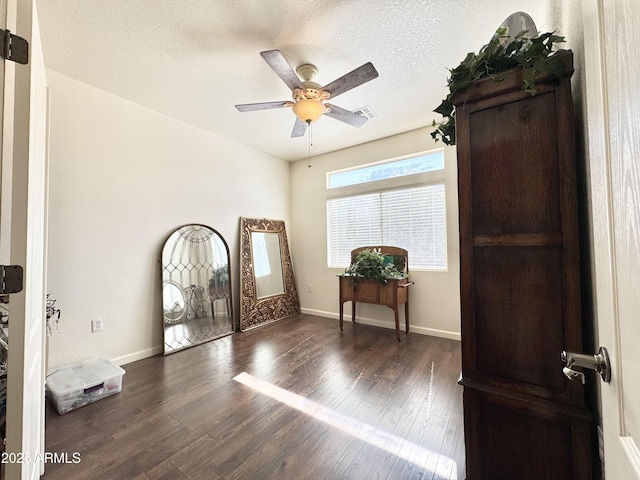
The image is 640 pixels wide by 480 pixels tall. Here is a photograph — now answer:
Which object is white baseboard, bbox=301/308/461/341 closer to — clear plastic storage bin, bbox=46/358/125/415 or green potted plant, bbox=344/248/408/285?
green potted plant, bbox=344/248/408/285

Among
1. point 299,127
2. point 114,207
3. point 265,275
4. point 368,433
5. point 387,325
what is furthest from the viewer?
point 265,275

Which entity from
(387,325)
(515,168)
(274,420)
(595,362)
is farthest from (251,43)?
(387,325)

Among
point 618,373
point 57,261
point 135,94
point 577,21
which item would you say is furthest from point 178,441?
point 135,94

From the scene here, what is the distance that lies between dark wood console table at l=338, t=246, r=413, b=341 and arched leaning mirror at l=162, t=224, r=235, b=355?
1645 millimetres

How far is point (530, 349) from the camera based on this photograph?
38.1 inches

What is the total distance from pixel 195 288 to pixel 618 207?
3528mm

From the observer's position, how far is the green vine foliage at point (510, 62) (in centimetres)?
92

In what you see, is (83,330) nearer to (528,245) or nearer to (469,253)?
(469,253)

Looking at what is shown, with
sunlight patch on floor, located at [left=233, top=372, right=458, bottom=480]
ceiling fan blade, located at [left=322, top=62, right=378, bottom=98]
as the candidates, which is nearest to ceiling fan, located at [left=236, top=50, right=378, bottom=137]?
ceiling fan blade, located at [left=322, top=62, right=378, bottom=98]

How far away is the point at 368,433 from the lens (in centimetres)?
166

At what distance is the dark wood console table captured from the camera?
322 cm

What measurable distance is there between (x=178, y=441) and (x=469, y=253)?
198 centimetres

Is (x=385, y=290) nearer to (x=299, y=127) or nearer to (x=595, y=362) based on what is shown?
(x=299, y=127)

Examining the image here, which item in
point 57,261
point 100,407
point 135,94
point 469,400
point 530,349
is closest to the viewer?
point 530,349
